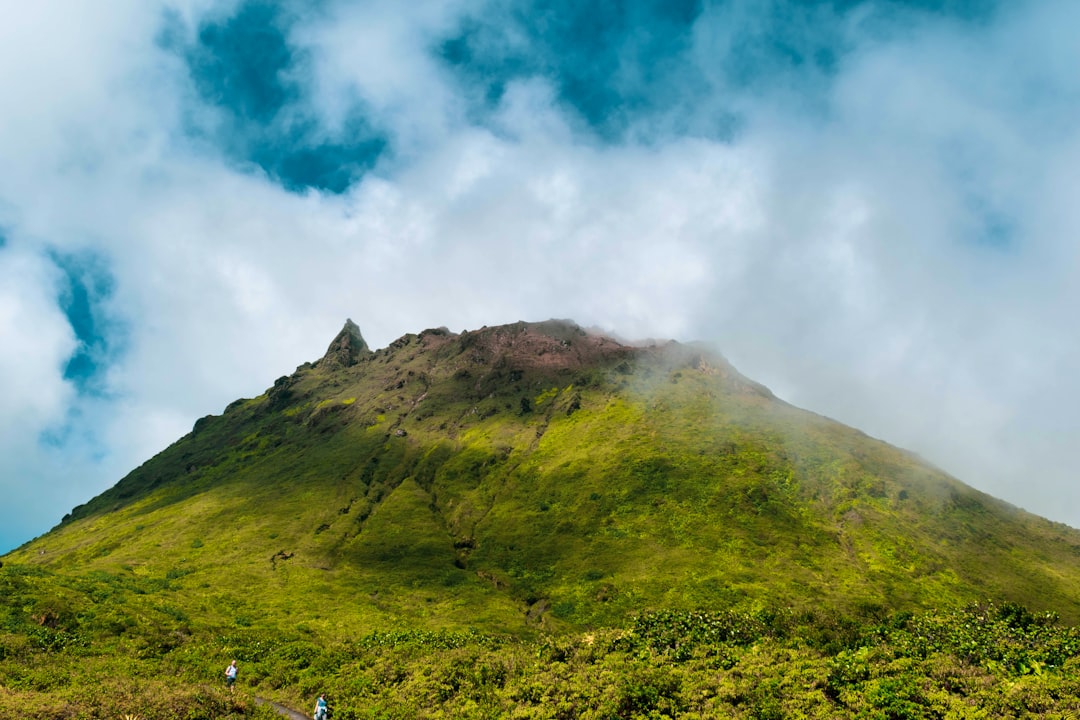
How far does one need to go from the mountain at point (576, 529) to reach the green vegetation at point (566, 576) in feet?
2.25

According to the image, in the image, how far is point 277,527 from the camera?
5276 inches

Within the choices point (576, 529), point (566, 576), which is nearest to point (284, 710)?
point (566, 576)

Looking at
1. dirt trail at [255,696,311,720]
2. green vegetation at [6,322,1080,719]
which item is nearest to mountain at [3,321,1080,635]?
green vegetation at [6,322,1080,719]

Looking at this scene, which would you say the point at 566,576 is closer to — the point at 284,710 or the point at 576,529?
the point at 576,529

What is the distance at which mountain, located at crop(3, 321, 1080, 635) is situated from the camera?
95.6m

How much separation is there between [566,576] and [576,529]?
1532 centimetres

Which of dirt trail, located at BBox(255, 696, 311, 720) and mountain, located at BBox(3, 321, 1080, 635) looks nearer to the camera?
dirt trail, located at BBox(255, 696, 311, 720)

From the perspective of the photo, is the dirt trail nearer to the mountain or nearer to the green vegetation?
the green vegetation

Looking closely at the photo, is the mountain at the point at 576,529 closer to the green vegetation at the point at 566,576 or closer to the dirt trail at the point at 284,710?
the green vegetation at the point at 566,576

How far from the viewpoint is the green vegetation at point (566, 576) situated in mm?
38531

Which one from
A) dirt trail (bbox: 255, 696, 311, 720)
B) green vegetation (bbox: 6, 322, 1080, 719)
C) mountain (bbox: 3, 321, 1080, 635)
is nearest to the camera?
green vegetation (bbox: 6, 322, 1080, 719)

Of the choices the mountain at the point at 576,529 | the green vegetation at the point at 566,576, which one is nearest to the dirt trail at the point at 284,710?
the green vegetation at the point at 566,576

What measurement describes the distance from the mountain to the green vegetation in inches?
27.0

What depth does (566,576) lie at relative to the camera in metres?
108
